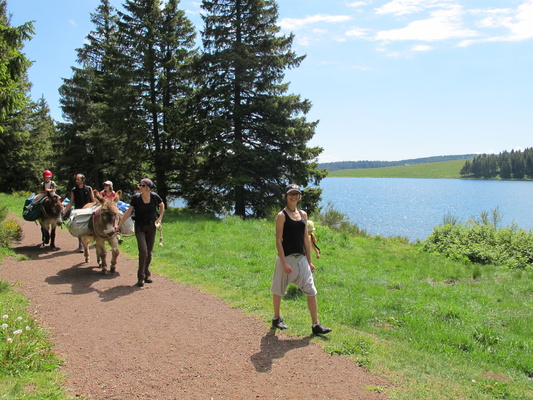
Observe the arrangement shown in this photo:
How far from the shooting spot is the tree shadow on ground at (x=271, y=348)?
473 centimetres

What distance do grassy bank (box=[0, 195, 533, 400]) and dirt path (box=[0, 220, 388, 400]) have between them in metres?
0.44

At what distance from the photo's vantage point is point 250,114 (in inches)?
804

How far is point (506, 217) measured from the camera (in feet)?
131

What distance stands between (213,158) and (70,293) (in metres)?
13.9

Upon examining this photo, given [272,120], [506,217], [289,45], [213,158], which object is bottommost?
[506,217]

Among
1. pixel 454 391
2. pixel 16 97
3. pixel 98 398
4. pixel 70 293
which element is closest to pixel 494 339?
pixel 454 391

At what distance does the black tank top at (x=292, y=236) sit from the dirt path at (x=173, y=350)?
1290mm

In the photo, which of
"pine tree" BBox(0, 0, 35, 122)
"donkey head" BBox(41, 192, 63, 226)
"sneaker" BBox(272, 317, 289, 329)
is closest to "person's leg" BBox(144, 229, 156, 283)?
"sneaker" BBox(272, 317, 289, 329)

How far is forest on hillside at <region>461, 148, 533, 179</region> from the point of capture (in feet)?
421

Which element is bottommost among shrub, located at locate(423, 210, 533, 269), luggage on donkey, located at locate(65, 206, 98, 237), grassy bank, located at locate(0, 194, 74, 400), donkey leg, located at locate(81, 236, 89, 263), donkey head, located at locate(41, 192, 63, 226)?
shrub, located at locate(423, 210, 533, 269)

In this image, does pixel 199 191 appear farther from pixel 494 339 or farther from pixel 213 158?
pixel 494 339

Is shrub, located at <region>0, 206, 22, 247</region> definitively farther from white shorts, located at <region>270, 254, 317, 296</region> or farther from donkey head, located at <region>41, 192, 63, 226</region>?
white shorts, located at <region>270, 254, 317, 296</region>

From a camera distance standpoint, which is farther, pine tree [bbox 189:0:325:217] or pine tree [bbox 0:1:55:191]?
pine tree [bbox 0:1:55:191]

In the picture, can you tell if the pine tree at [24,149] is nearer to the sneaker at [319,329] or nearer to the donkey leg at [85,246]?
the donkey leg at [85,246]
